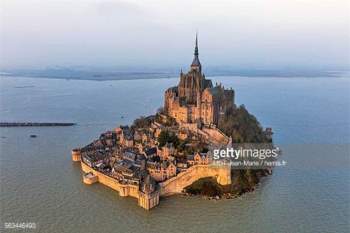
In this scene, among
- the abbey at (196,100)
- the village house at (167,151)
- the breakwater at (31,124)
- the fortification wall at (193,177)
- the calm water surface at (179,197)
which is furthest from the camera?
the breakwater at (31,124)

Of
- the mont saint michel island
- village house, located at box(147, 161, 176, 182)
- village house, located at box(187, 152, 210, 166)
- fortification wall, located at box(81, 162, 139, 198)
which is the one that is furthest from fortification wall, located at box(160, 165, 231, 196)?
fortification wall, located at box(81, 162, 139, 198)

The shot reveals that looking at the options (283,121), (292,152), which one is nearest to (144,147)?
(292,152)

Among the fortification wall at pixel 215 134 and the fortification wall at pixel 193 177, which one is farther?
the fortification wall at pixel 215 134

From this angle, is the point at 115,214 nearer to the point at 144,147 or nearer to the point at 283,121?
the point at 144,147

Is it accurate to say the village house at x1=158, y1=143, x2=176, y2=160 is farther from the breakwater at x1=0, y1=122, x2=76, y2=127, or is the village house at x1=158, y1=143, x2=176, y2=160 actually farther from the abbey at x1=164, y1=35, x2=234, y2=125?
the breakwater at x1=0, y1=122, x2=76, y2=127

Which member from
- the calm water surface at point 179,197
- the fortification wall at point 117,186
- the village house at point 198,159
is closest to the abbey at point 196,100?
the village house at point 198,159

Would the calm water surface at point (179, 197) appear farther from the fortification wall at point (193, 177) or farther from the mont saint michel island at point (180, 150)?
the mont saint michel island at point (180, 150)

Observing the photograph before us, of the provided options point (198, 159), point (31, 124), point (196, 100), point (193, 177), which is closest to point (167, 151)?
point (198, 159)

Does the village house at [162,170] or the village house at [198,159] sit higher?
the village house at [198,159]
